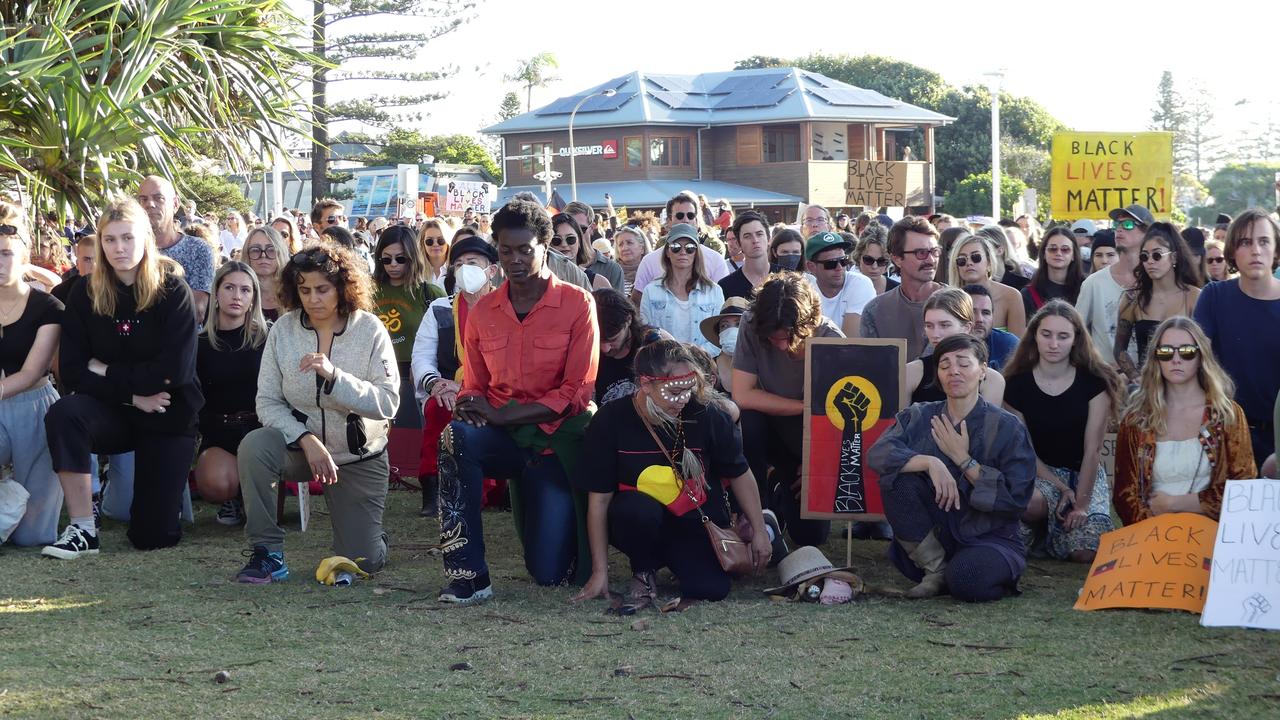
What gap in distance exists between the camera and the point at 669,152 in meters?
60.5

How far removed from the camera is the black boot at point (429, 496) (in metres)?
9.23

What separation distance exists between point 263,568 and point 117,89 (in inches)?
209

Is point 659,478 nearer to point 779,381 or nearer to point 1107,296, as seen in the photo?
point 779,381

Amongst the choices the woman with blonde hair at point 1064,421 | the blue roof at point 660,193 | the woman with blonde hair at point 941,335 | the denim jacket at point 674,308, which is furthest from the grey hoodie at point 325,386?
the blue roof at point 660,193

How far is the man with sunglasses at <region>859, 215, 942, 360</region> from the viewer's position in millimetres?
8445

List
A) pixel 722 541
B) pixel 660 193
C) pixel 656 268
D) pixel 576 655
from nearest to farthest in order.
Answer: pixel 576 655 < pixel 722 541 < pixel 656 268 < pixel 660 193

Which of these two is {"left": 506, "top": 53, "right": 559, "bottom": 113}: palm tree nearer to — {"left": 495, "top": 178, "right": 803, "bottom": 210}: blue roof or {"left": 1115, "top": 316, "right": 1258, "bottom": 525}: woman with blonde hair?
{"left": 495, "top": 178, "right": 803, "bottom": 210}: blue roof

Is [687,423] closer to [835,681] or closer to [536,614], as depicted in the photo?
[536,614]

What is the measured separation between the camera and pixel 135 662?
570 centimetres

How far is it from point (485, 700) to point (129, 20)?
824cm

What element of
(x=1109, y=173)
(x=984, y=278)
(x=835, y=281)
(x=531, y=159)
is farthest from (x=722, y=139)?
(x=835, y=281)

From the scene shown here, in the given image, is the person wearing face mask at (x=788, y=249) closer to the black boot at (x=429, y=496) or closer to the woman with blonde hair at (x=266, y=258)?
the black boot at (x=429, y=496)

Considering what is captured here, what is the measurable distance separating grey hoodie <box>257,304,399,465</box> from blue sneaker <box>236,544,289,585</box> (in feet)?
1.93

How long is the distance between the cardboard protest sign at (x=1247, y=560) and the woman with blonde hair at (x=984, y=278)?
296cm
